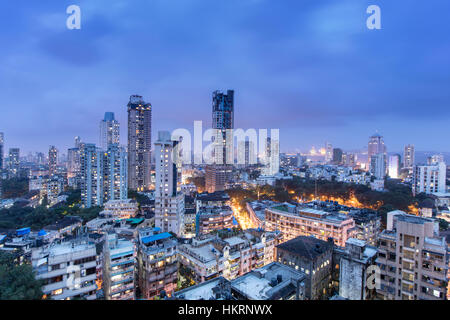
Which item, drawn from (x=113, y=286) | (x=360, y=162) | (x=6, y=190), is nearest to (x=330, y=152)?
(x=360, y=162)

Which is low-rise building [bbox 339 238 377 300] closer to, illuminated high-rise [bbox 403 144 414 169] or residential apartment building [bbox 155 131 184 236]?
residential apartment building [bbox 155 131 184 236]

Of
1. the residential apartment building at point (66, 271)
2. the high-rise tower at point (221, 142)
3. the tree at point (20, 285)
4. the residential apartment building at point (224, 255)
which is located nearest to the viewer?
the tree at point (20, 285)

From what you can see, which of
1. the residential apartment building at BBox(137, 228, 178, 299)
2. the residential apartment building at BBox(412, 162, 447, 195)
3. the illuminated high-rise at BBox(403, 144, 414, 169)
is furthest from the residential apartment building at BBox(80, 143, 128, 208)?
the illuminated high-rise at BBox(403, 144, 414, 169)

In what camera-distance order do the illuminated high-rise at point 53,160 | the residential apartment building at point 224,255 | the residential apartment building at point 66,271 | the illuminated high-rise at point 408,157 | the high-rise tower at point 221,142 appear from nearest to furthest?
the residential apartment building at point 66,271
the residential apartment building at point 224,255
the high-rise tower at point 221,142
the illuminated high-rise at point 53,160
the illuminated high-rise at point 408,157

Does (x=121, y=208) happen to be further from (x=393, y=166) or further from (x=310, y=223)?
(x=393, y=166)

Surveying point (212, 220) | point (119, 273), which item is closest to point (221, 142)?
point (212, 220)

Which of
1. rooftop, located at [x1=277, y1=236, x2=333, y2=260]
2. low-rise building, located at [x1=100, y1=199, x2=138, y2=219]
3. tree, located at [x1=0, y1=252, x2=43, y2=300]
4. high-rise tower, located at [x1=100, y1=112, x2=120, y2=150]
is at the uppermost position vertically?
high-rise tower, located at [x1=100, y1=112, x2=120, y2=150]

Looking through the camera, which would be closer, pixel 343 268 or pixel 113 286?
pixel 113 286

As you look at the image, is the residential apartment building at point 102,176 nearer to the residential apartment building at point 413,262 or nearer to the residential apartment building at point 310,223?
the residential apartment building at point 310,223

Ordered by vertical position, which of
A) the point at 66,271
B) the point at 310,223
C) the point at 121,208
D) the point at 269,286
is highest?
the point at 66,271

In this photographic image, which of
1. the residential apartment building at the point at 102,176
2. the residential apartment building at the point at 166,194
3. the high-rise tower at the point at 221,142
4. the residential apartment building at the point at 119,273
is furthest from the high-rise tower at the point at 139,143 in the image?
the residential apartment building at the point at 119,273
